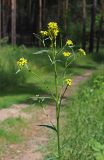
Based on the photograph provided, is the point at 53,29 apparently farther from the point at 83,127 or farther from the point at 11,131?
the point at 11,131

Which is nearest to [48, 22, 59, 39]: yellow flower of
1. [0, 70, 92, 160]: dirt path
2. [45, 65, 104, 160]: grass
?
[45, 65, 104, 160]: grass

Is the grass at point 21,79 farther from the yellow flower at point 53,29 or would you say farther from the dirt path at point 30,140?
the yellow flower at point 53,29

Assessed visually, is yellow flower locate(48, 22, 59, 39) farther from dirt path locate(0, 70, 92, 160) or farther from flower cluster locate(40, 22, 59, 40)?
dirt path locate(0, 70, 92, 160)

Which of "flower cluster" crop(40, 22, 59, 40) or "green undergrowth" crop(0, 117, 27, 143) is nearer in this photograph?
"flower cluster" crop(40, 22, 59, 40)

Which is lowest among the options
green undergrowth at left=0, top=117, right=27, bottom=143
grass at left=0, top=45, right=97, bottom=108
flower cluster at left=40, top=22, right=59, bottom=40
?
grass at left=0, top=45, right=97, bottom=108

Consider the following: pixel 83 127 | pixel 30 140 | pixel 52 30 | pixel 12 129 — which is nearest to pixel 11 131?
pixel 12 129

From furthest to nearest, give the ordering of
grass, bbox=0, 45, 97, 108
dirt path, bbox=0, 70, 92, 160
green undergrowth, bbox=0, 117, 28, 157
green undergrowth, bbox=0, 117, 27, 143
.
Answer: grass, bbox=0, 45, 97, 108 → green undergrowth, bbox=0, 117, 27, 143 → green undergrowth, bbox=0, 117, 28, 157 → dirt path, bbox=0, 70, 92, 160

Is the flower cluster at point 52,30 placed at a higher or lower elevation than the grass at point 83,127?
higher

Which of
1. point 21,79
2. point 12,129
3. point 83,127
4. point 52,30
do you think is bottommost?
point 21,79

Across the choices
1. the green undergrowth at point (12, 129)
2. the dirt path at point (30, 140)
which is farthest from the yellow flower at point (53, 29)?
the green undergrowth at point (12, 129)

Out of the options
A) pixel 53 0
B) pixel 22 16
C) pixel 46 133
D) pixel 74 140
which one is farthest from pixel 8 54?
pixel 22 16
